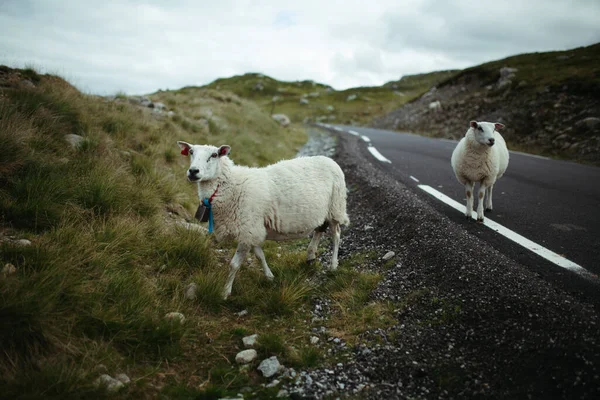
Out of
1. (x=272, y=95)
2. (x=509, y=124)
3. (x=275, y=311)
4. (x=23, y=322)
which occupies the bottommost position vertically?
(x=275, y=311)

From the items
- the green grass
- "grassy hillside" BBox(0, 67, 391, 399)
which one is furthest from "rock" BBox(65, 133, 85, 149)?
the green grass

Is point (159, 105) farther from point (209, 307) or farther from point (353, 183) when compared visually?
point (209, 307)

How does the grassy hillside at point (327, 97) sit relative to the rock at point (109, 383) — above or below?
above

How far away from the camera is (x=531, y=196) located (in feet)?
23.8

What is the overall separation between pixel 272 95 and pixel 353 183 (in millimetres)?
63918

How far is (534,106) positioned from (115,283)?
19.6 metres

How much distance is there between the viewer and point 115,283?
143 inches

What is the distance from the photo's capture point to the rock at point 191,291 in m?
4.19

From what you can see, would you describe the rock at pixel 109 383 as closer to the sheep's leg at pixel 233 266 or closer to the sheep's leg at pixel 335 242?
the sheep's leg at pixel 233 266

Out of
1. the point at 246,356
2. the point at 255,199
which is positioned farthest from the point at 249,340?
the point at 255,199

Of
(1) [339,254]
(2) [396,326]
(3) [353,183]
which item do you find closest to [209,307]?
(2) [396,326]

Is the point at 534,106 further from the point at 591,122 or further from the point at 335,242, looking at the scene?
the point at 335,242

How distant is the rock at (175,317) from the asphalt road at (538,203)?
403 cm

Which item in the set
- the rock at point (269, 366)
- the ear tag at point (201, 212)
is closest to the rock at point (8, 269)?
the ear tag at point (201, 212)
